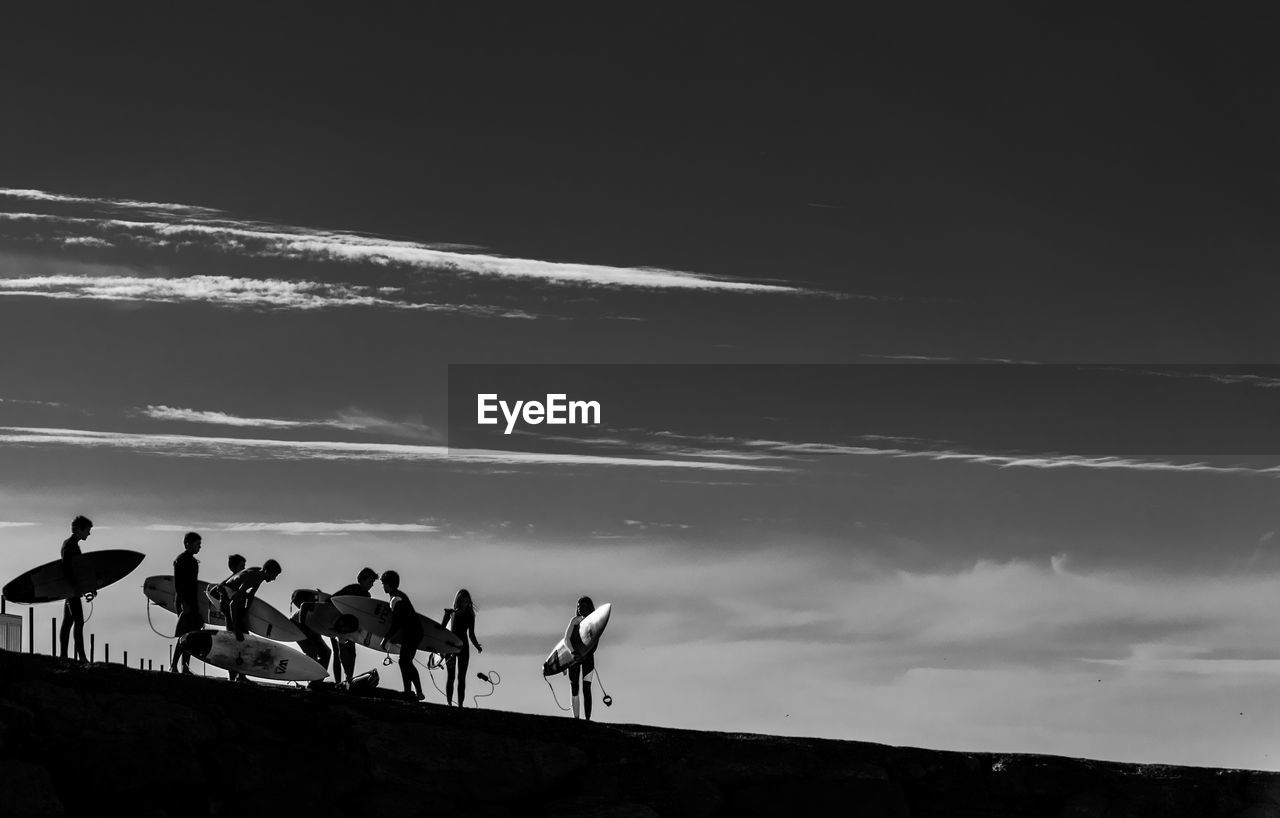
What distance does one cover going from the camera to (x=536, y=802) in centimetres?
1805

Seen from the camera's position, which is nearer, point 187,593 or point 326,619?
point 187,593

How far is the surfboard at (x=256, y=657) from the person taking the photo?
20719 millimetres

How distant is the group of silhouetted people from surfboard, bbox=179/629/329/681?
26cm

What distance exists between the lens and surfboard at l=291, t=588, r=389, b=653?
20.9 metres

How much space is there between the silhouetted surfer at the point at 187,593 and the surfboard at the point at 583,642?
16.3 ft

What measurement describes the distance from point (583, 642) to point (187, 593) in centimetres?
518

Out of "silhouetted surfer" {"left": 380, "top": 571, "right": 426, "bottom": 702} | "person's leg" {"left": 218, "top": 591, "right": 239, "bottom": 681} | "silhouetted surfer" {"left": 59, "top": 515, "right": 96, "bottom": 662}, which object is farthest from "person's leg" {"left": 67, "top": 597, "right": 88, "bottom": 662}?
"silhouetted surfer" {"left": 380, "top": 571, "right": 426, "bottom": 702}

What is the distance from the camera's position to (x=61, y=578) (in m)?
21.4

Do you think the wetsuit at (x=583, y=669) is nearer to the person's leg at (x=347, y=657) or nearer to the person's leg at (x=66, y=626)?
the person's leg at (x=347, y=657)

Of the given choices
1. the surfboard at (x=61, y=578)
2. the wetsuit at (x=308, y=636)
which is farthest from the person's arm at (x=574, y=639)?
the surfboard at (x=61, y=578)

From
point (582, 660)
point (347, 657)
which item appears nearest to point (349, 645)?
point (347, 657)

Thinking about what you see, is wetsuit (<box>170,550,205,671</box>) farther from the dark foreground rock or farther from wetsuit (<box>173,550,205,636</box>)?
the dark foreground rock

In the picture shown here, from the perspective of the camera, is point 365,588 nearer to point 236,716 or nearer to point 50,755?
point 236,716

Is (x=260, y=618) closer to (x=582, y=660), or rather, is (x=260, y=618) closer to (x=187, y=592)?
(x=187, y=592)
